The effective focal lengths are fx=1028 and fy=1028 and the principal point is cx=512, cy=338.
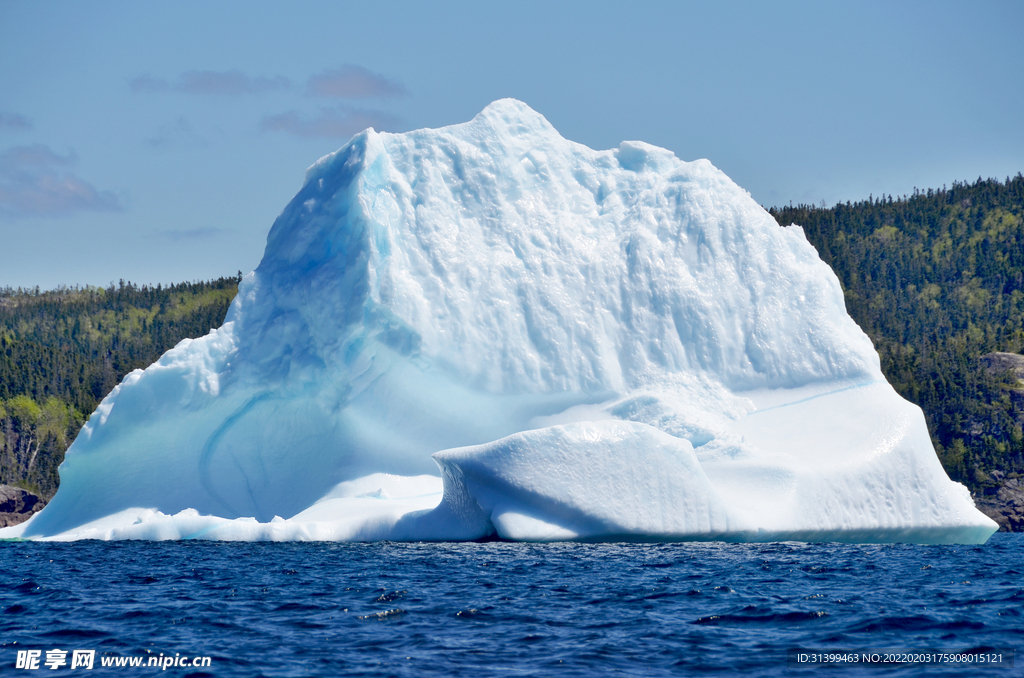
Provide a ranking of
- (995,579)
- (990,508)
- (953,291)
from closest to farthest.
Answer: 1. (995,579)
2. (990,508)
3. (953,291)

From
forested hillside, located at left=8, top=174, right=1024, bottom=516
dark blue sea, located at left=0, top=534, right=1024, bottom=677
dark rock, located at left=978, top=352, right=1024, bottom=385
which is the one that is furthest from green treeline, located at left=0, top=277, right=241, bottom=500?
dark rock, located at left=978, top=352, right=1024, bottom=385

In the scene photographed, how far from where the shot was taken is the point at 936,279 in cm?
9225

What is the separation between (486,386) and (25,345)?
64770mm

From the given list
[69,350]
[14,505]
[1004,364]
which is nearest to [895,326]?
[1004,364]

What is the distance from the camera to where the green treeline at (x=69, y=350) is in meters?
64.6

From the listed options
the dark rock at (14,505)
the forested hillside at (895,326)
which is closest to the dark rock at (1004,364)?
the forested hillside at (895,326)

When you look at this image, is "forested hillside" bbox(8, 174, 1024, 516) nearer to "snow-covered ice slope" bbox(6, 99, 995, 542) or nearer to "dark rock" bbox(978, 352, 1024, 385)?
"dark rock" bbox(978, 352, 1024, 385)

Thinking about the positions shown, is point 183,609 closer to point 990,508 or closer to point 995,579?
point 995,579

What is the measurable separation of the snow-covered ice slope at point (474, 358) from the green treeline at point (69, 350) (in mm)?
38348

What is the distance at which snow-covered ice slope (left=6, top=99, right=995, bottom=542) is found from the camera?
21.9 meters

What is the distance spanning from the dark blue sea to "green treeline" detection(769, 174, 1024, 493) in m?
50.2

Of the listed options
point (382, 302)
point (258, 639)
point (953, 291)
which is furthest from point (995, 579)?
point (953, 291)

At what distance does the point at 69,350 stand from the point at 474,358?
306ft

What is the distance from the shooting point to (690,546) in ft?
61.1
